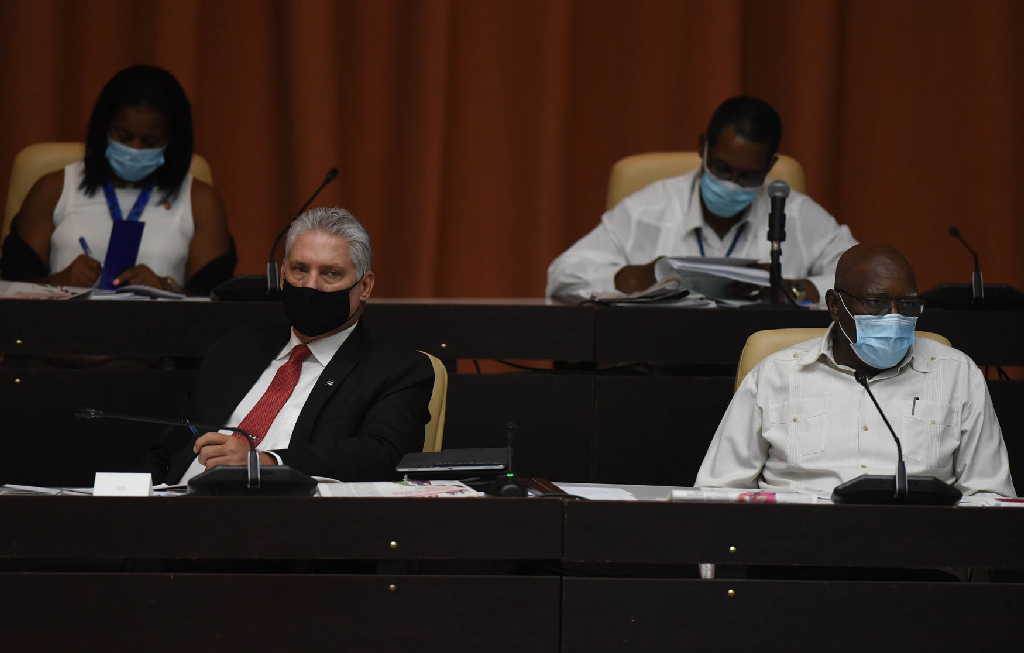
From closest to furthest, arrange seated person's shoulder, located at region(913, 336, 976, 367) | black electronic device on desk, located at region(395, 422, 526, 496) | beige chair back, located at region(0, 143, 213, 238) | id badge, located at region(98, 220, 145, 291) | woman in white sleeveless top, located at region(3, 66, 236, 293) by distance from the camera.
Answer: black electronic device on desk, located at region(395, 422, 526, 496)
seated person's shoulder, located at region(913, 336, 976, 367)
id badge, located at region(98, 220, 145, 291)
woman in white sleeveless top, located at region(3, 66, 236, 293)
beige chair back, located at region(0, 143, 213, 238)

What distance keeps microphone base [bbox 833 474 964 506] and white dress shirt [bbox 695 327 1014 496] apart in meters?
0.59

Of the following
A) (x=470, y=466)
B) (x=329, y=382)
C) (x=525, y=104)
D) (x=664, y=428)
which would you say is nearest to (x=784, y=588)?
(x=470, y=466)

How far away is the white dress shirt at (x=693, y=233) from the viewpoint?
4.24 metres

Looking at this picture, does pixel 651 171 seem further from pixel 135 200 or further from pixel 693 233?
pixel 135 200

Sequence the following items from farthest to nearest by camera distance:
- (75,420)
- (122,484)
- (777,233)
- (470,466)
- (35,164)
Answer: (35,164) < (777,233) < (75,420) < (470,466) < (122,484)

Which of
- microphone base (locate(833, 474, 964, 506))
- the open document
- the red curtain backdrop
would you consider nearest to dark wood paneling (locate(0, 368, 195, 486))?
the open document

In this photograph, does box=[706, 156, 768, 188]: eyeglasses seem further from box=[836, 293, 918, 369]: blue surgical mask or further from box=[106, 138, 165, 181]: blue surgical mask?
box=[106, 138, 165, 181]: blue surgical mask

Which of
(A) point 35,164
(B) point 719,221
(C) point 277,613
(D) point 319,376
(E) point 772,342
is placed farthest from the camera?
(A) point 35,164

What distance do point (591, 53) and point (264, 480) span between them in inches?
151

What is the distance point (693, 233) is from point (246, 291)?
142cm

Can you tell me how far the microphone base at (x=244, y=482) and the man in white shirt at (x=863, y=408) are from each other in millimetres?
1033

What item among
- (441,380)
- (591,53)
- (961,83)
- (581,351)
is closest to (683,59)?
(591,53)

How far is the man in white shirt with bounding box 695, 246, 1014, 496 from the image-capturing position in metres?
2.89

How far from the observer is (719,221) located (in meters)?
4.28
